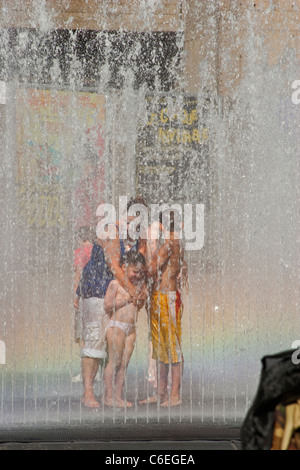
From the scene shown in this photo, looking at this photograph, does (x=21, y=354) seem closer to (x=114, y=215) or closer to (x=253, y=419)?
(x=114, y=215)

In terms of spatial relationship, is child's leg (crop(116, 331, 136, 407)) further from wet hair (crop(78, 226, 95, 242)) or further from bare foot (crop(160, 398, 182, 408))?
wet hair (crop(78, 226, 95, 242))

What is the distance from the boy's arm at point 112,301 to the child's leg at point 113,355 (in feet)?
0.51

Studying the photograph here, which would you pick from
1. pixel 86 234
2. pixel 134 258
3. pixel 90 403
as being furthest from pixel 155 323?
pixel 86 234

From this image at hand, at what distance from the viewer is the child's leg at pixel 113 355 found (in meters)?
6.11

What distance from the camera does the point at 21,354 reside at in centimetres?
725

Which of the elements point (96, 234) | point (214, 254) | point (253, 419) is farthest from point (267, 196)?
point (253, 419)

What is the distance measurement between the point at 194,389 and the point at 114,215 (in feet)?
8.69
